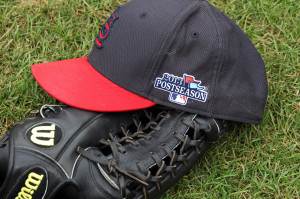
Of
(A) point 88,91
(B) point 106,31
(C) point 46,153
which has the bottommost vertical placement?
(C) point 46,153

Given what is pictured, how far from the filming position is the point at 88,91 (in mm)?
1915

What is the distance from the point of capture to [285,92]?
2.35 meters

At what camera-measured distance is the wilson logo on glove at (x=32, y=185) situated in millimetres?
1724

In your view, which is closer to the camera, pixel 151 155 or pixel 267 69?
pixel 151 155

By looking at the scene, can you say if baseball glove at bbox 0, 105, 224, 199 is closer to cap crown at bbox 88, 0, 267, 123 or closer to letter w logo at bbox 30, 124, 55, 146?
letter w logo at bbox 30, 124, 55, 146

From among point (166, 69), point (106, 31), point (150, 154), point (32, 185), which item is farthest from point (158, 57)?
point (32, 185)

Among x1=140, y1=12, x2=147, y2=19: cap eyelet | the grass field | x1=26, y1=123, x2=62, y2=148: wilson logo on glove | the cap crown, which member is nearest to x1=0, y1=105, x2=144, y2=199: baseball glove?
x1=26, y1=123, x2=62, y2=148: wilson logo on glove

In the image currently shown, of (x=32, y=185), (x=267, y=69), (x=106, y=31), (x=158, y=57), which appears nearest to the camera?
(x=32, y=185)

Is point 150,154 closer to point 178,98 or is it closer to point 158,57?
point 178,98

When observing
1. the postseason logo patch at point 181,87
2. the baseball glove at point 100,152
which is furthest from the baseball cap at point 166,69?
the baseball glove at point 100,152

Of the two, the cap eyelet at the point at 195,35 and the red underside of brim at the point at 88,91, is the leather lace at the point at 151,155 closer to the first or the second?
the red underside of brim at the point at 88,91

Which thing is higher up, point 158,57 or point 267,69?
point 158,57

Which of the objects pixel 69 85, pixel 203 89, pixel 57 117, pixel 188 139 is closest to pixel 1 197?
pixel 57 117

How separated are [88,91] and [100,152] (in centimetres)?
31
